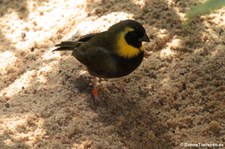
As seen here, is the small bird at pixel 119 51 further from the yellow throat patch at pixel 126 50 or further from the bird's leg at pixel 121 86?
the bird's leg at pixel 121 86

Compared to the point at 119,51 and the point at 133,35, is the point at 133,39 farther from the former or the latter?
the point at 119,51

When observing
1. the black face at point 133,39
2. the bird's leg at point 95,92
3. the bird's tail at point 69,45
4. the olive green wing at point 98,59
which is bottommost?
the bird's leg at point 95,92

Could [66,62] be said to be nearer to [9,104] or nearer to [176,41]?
[9,104]

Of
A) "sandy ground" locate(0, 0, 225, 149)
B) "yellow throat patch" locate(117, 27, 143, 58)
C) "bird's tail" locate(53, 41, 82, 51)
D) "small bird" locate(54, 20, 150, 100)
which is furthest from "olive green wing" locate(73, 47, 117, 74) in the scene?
"sandy ground" locate(0, 0, 225, 149)

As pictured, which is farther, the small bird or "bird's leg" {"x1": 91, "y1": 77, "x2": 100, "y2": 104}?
"bird's leg" {"x1": 91, "y1": 77, "x2": 100, "y2": 104}

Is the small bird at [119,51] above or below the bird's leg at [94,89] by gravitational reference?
above

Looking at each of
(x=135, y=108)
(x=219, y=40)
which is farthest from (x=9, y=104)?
(x=219, y=40)

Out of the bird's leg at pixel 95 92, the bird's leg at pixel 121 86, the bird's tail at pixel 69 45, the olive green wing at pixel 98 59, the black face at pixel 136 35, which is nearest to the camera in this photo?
the black face at pixel 136 35

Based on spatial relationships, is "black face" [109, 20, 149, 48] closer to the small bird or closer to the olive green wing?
the small bird

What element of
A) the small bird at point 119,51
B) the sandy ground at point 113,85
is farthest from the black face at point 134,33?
the sandy ground at point 113,85
